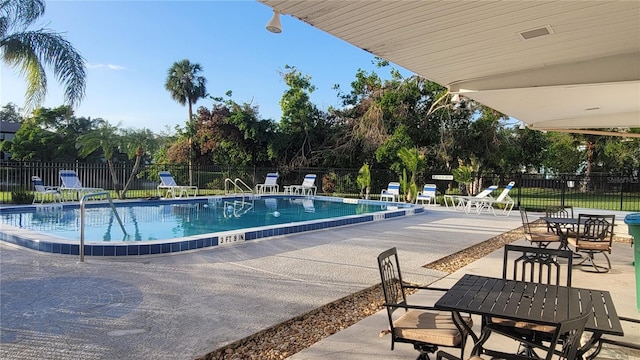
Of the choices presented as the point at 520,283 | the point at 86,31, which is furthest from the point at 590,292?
the point at 86,31

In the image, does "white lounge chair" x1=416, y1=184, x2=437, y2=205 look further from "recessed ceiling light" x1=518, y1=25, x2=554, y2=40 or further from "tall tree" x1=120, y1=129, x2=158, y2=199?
"recessed ceiling light" x1=518, y1=25, x2=554, y2=40

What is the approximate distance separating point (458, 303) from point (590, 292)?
1007 millimetres

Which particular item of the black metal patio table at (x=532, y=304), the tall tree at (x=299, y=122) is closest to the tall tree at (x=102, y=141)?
the tall tree at (x=299, y=122)

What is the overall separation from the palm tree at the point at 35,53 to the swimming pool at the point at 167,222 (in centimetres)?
274

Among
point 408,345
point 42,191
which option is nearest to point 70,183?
point 42,191

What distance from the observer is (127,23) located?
33.7ft

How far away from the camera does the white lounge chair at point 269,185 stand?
61.2ft

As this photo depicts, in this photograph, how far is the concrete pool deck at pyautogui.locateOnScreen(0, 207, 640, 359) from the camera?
2.88 metres

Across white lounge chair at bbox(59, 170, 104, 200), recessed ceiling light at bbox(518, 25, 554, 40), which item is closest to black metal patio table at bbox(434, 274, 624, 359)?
recessed ceiling light at bbox(518, 25, 554, 40)

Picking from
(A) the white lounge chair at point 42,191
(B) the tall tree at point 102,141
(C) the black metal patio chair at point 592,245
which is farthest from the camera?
(B) the tall tree at point 102,141

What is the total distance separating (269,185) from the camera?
60.7 ft

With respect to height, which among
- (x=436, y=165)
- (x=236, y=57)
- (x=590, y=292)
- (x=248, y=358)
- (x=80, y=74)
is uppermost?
(x=236, y=57)

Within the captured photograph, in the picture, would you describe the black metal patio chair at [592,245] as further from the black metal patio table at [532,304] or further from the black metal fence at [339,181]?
the black metal fence at [339,181]

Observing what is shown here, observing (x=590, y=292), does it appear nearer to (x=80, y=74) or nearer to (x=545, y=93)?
(x=545, y=93)
